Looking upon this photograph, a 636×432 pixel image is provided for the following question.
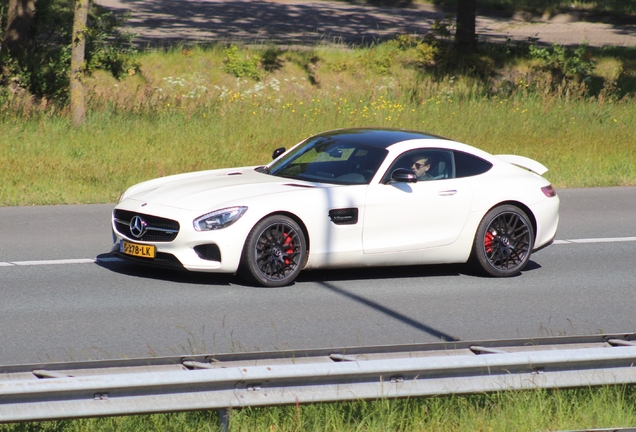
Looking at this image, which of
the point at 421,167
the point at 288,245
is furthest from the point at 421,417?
the point at 421,167

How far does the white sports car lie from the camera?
8648 millimetres

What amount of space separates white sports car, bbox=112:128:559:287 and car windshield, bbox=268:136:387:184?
12 millimetres

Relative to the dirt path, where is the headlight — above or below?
below

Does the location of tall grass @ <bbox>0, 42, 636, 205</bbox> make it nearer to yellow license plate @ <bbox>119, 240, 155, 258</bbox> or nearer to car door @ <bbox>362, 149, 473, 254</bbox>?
yellow license plate @ <bbox>119, 240, 155, 258</bbox>

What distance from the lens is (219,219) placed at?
8.62 meters

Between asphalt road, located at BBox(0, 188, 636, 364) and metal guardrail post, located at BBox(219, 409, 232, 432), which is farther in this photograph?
asphalt road, located at BBox(0, 188, 636, 364)

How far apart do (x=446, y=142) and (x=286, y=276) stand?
229 cm

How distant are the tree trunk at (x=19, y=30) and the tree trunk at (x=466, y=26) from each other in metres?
11.8

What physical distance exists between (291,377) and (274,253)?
420 centimetres

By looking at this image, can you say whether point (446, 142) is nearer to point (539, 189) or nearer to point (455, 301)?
point (539, 189)

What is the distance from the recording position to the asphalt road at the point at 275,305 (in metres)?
7.25

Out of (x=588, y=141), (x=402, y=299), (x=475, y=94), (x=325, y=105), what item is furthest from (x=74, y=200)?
(x=475, y=94)

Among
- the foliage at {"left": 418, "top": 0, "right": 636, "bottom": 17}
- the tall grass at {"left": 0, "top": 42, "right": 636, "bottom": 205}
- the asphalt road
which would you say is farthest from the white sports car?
the foliage at {"left": 418, "top": 0, "right": 636, "bottom": 17}

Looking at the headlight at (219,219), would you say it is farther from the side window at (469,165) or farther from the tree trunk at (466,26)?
the tree trunk at (466,26)
